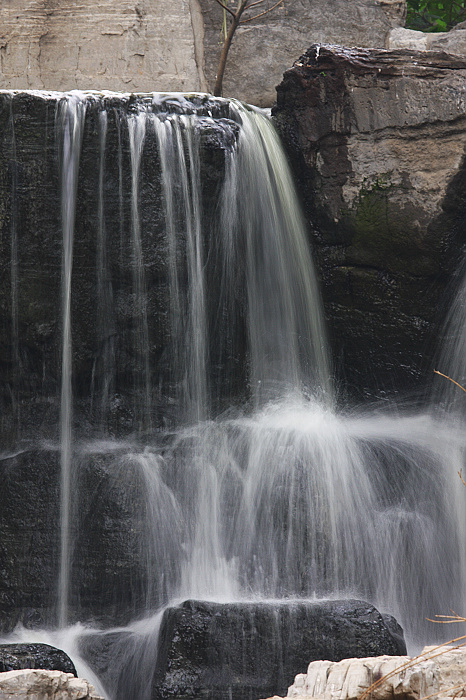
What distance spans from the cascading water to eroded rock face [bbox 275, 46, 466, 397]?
24cm

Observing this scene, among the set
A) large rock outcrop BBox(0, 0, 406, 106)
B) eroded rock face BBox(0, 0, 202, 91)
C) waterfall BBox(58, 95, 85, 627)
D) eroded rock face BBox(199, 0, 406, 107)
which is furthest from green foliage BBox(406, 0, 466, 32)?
waterfall BBox(58, 95, 85, 627)

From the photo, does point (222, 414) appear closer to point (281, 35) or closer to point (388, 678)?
point (388, 678)

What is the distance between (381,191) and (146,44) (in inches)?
123

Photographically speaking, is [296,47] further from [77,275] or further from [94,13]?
[77,275]

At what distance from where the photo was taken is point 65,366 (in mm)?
5938

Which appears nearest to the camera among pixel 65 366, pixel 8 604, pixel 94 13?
pixel 8 604

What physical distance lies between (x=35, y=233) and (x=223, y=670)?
11.0 ft

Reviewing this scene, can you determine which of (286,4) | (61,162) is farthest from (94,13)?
(61,162)

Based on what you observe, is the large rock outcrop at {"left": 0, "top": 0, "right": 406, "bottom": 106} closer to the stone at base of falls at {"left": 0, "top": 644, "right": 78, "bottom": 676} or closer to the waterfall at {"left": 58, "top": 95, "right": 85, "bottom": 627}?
the waterfall at {"left": 58, "top": 95, "right": 85, "bottom": 627}

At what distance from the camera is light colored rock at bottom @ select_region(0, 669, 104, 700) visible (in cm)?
315

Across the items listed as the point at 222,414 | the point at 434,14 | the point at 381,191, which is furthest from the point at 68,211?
the point at 434,14

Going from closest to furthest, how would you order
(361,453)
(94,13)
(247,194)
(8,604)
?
(8,604)
(361,453)
(247,194)
(94,13)

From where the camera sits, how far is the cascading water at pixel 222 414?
495 cm

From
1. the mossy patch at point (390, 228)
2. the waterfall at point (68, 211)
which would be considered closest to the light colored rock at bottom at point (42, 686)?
the waterfall at point (68, 211)
